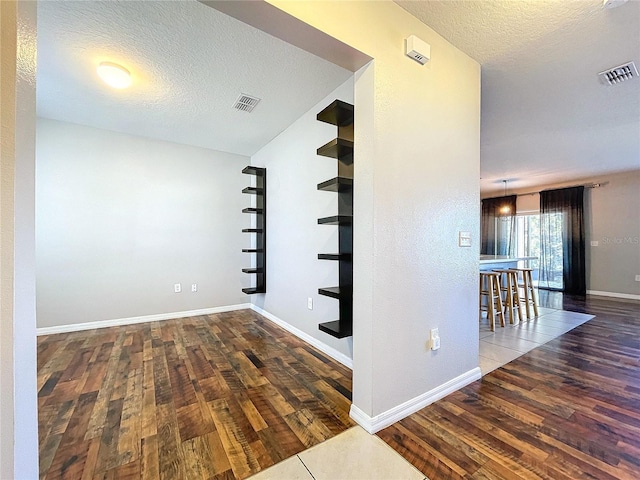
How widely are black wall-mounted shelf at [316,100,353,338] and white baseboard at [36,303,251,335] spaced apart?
2.61m

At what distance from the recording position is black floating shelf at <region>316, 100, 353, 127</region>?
1909mm

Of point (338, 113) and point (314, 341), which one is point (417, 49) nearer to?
point (338, 113)

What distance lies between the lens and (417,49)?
1.68 meters

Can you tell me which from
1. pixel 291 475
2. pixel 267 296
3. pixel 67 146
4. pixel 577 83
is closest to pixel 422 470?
pixel 291 475

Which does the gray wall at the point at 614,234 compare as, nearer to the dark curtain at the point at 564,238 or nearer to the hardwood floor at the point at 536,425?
the dark curtain at the point at 564,238

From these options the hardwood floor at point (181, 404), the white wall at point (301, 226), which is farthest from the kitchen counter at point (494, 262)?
the hardwood floor at point (181, 404)

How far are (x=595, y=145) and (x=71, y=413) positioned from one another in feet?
21.4

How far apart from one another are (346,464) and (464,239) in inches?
64.4

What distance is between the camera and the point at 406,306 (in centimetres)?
172

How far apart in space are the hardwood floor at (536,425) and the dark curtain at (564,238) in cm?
440

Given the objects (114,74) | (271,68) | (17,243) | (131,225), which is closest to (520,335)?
(271,68)

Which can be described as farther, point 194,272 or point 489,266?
point 489,266

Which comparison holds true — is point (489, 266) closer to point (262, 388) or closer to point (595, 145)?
point (595, 145)

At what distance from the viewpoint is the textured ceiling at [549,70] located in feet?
5.46
